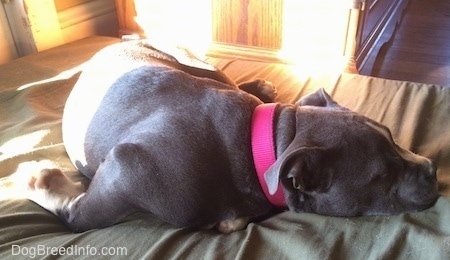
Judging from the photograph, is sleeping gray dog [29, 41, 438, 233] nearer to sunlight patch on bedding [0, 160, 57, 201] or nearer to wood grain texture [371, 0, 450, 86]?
sunlight patch on bedding [0, 160, 57, 201]

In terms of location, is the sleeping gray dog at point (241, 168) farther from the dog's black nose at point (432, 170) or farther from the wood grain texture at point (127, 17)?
the wood grain texture at point (127, 17)

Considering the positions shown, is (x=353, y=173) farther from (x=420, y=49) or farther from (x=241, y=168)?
(x=420, y=49)

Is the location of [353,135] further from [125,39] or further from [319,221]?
[125,39]

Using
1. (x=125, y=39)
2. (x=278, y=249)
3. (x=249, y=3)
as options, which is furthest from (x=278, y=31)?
(x=278, y=249)

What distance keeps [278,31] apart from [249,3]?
21 cm

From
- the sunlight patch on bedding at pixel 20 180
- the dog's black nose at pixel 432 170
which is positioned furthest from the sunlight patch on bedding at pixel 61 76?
the dog's black nose at pixel 432 170

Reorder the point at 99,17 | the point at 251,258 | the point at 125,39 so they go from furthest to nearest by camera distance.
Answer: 1. the point at 99,17
2. the point at 125,39
3. the point at 251,258

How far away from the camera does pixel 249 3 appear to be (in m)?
2.52

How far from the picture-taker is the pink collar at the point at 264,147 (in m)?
1.25

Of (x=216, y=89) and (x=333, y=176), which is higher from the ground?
(x=216, y=89)

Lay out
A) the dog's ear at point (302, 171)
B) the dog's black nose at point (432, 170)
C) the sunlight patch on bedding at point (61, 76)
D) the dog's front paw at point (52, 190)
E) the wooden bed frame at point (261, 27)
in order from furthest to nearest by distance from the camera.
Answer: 1. the wooden bed frame at point (261, 27)
2. the sunlight patch on bedding at point (61, 76)
3. the dog's front paw at point (52, 190)
4. the dog's black nose at point (432, 170)
5. the dog's ear at point (302, 171)

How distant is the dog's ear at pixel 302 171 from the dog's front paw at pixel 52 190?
0.62m

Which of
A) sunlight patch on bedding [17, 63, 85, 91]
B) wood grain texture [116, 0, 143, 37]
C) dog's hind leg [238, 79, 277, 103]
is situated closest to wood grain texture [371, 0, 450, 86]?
dog's hind leg [238, 79, 277, 103]

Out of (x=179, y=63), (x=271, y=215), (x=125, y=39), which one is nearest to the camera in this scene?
(x=271, y=215)
